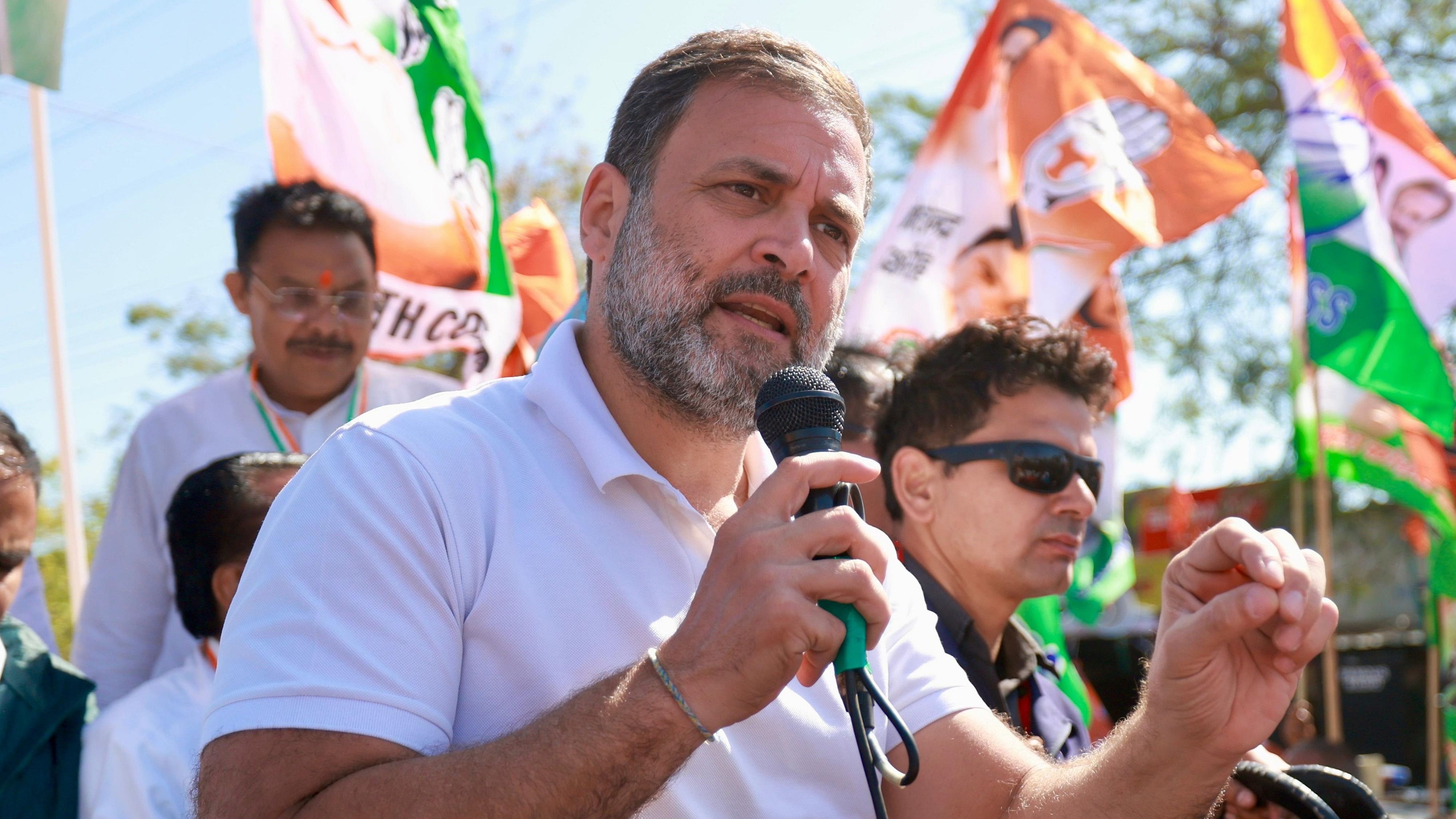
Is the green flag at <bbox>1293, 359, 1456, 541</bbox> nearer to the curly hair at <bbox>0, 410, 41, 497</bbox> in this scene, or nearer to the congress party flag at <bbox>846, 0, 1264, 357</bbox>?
the congress party flag at <bbox>846, 0, 1264, 357</bbox>

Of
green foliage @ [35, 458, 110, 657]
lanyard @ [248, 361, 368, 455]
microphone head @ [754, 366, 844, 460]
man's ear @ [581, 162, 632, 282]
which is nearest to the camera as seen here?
microphone head @ [754, 366, 844, 460]

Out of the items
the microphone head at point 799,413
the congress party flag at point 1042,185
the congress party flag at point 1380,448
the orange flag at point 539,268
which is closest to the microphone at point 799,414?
the microphone head at point 799,413

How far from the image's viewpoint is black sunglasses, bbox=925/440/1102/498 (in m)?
3.51

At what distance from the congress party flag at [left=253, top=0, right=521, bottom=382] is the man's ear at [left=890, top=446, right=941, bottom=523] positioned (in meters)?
1.78

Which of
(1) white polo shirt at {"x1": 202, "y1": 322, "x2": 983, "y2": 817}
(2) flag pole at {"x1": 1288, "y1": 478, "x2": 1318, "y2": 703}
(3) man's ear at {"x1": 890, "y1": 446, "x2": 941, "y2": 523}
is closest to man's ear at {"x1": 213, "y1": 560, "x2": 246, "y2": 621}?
(1) white polo shirt at {"x1": 202, "y1": 322, "x2": 983, "y2": 817}

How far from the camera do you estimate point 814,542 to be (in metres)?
1.46

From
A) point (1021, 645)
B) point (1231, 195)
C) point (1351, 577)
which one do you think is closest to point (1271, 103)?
point (1351, 577)

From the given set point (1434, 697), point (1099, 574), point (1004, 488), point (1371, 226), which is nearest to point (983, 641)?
point (1004, 488)

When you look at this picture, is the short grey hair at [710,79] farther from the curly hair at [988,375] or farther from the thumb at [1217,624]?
the curly hair at [988,375]

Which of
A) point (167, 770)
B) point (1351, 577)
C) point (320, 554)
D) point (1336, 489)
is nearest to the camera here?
point (320, 554)

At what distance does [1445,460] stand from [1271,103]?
1082 cm

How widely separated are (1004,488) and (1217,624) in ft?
5.89

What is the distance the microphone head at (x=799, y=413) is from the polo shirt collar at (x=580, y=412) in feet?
0.91

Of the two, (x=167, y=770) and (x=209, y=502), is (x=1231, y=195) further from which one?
(x=167, y=770)
